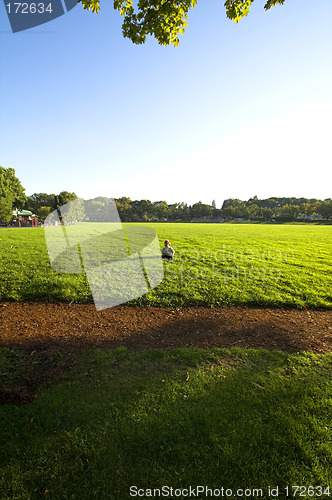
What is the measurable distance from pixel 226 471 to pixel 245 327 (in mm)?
4487

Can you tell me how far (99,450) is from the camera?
3.04 metres

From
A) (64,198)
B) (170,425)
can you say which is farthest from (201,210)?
(170,425)

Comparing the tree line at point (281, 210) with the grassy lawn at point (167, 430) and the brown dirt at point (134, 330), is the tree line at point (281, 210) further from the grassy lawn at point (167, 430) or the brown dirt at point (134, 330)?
the grassy lawn at point (167, 430)

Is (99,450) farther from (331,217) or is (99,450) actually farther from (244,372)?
(331,217)

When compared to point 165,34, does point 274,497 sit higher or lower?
lower

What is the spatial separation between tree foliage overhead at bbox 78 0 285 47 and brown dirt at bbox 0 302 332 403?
8.32 m

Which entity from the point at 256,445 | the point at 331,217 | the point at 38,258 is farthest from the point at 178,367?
the point at 331,217

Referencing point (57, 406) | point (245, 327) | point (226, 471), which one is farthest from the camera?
point (245, 327)

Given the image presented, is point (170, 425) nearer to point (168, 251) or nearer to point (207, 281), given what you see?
point (207, 281)

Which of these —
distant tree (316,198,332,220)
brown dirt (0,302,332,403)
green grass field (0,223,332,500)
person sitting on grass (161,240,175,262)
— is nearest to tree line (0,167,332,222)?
distant tree (316,198,332,220)

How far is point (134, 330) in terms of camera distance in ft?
21.7

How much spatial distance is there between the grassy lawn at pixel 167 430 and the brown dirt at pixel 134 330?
1.43 feet

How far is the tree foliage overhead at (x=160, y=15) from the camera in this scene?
227 inches

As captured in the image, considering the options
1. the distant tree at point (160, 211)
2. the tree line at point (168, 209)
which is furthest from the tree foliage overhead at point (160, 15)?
the distant tree at point (160, 211)
